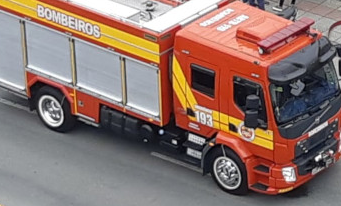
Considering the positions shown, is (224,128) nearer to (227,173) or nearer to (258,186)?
(227,173)

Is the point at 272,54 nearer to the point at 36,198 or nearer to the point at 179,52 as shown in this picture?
the point at 179,52

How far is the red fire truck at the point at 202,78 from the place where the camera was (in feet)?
55.7

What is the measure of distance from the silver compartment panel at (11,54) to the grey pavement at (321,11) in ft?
20.0

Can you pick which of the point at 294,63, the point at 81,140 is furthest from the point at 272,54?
the point at 81,140

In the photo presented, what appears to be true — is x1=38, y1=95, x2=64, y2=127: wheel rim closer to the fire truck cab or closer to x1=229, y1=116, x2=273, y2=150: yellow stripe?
the fire truck cab

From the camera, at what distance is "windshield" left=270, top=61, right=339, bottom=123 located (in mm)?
16906

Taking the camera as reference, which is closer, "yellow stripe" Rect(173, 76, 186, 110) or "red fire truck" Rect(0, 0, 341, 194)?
"red fire truck" Rect(0, 0, 341, 194)

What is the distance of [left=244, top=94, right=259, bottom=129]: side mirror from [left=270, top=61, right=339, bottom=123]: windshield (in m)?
0.29

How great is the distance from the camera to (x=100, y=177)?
18.5 m

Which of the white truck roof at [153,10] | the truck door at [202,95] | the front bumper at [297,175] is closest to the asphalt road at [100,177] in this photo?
the front bumper at [297,175]

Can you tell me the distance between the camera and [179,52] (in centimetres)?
1739

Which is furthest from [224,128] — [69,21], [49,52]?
[49,52]

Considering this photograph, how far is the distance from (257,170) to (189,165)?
1662 mm

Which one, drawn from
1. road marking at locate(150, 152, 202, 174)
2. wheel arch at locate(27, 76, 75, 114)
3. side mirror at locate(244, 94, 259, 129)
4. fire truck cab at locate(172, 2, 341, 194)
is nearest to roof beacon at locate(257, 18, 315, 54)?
Result: fire truck cab at locate(172, 2, 341, 194)
